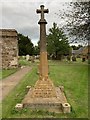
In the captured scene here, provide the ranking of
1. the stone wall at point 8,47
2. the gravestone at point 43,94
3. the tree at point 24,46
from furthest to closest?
the tree at point 24,46
the stone wall at point 8,47
the gravestone at point 43,94

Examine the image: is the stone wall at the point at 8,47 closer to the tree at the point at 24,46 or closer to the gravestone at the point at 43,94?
the gravestone at the point at 43,94

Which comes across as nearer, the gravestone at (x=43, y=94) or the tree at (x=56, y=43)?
the gravestone at (x=43, y=94)

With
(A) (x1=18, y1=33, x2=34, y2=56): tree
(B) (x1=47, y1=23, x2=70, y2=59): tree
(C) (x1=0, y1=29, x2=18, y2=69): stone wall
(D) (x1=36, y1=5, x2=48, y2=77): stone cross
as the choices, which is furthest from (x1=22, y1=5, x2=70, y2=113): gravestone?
(A) (x1=18, y1=33, x2=34, y2=56): tree

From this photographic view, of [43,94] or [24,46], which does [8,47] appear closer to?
[43,94]

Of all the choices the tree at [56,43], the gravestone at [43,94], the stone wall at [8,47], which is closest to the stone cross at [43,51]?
the gravestone at [43,94]

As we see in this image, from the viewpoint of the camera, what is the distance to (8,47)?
29750mm

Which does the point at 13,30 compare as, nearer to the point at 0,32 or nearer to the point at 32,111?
the point at 0,32

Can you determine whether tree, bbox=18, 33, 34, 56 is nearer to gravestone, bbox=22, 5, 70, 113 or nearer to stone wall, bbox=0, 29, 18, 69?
stone wall, bbox=0, 29, 18, 69

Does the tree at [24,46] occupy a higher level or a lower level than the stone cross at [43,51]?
higher

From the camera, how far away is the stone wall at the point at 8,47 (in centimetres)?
2950

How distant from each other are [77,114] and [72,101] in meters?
1.88

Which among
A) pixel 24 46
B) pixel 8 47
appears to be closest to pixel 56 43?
pixel 24 46

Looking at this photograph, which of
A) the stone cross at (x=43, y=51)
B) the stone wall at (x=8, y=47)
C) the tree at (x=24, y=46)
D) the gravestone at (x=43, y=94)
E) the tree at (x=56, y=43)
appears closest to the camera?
the gravestone at (x=43, y=94)

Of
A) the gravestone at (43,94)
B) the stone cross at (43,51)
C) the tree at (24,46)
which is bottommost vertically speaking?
the gravestone at (43,94)
